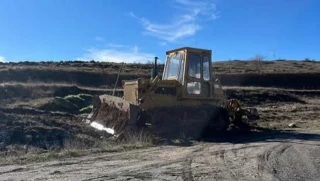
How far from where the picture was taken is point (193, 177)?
8.90 m

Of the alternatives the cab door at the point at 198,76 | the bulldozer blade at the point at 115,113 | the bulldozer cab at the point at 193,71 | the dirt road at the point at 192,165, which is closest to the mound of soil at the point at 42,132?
the bulldozer blade at the point at 115,113

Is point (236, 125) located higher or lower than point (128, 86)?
lower

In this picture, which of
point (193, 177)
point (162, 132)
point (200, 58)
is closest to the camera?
point (193, 177)

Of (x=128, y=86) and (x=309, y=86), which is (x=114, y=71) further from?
(x=128, y=86)

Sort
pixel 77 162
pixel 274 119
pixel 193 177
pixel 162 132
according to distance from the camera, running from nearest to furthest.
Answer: pixel 193 177 → pixel 77 162 → pixel 162 132 → pixel 274 119

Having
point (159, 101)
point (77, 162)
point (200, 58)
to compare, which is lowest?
point (77, 162)

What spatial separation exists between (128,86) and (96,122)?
2.25 metres

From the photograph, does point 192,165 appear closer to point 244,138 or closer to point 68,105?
point 244,138

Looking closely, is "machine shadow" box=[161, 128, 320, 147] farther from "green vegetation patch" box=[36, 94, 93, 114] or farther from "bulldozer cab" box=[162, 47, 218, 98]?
"green vegetation patch" box=[36, 94, 93, 114]

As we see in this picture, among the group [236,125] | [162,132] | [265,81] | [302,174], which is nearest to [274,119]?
[236,125]

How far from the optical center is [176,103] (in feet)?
55.8

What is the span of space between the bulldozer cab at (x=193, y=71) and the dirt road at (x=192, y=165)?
3.94m

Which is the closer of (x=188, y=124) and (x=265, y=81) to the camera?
(x=188, y=124)

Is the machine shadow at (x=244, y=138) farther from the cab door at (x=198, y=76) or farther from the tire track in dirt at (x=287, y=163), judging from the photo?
the tire track in dirt at (x=287, y=163)
